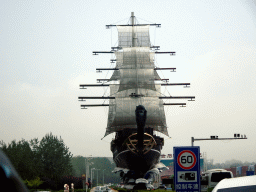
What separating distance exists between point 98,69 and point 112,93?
4.77 m

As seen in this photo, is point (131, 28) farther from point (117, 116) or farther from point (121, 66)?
point (117, 116)

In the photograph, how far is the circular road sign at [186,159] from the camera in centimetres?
781

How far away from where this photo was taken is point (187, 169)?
7785 millimetres

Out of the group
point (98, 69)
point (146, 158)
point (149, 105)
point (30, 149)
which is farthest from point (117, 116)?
point (30, 149)

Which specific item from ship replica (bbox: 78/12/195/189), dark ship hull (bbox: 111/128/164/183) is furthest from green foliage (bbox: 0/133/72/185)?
dark ship hull (bbox: 111/128/164/183)

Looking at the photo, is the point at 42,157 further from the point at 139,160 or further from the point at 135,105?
the point at 139,160

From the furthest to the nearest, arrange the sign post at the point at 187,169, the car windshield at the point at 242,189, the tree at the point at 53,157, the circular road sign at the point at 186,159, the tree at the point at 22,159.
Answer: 1. the tree at the point at 53,157
2. the tree at the point at 22,159
3. the circular road sign at the point at 186,159
4. the sign post at the point at 187,169
5. the car windshield at the point at 242,189

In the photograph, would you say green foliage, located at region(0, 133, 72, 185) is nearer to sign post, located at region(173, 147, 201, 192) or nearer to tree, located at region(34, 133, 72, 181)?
tree, located at region(34, 133, 72, 181)

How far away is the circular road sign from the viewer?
7809 millimetres

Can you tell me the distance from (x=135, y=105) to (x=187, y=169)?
2349 inches

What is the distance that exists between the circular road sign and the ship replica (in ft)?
142

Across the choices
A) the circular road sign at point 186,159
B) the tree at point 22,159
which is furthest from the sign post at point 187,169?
the tree at point 22,159

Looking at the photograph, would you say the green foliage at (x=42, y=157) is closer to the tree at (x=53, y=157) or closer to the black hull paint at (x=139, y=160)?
the tree at (x=53, y=157)

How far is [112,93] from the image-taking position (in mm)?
70250
